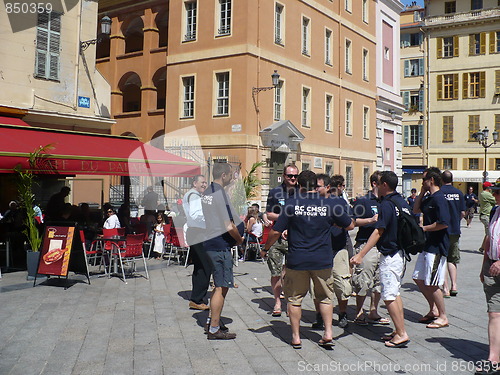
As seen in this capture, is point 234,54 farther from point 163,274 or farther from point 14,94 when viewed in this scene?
point 163,274

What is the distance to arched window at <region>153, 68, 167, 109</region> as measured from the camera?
25.1 metres

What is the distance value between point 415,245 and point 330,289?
107cm

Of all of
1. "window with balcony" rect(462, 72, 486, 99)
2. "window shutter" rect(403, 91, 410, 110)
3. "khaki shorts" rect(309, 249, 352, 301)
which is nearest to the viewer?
"khaki shorts" rect(309, 249, 352, 301)

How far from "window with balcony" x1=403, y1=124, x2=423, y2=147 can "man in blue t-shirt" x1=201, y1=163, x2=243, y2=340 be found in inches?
1680

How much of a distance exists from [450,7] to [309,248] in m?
45.8

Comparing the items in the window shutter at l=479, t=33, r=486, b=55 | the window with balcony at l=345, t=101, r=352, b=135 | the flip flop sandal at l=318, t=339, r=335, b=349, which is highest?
the window shutter at l=479, t=33, r=486, b=55

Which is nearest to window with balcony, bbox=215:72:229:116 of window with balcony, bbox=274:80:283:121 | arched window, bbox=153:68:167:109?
window with balcony, bbox=274:80:283:121

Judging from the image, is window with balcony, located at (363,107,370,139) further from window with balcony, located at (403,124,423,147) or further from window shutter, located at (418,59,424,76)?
window shutter, located at (418,59,424,76)

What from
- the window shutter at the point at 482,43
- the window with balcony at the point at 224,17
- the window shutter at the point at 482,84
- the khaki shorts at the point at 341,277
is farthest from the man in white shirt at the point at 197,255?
the window shutter at the point at 482,43

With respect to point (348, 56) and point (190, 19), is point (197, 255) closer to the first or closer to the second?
point (190, 19)

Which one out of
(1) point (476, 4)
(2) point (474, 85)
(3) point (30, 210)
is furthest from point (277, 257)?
(1) point (476, 4)

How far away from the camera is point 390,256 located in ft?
18.2

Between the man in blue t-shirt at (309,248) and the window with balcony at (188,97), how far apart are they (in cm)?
1836

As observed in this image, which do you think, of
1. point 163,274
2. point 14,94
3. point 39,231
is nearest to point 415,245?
point 163,274
